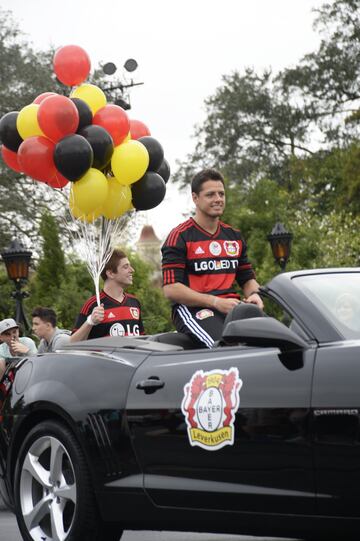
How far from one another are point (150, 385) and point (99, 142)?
28.9 ft

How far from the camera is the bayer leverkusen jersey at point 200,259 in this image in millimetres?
7812

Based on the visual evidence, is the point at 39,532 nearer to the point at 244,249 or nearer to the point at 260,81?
the point at 244,249

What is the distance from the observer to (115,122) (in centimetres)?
1501

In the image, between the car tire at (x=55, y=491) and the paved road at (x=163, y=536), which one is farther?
the paved road at (x=163, y=536)

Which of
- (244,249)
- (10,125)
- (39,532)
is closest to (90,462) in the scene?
(39,532)

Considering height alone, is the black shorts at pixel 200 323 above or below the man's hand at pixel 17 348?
above

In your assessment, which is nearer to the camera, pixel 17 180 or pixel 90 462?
pixel 90 462

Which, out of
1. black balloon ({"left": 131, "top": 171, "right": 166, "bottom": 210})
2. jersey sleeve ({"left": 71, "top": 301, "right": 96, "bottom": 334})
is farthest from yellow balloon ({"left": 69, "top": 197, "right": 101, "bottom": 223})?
jersey sleeve ({"left": 71, "top": 301, "right": 96, "bottom": 334})

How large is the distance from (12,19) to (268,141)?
20474 millimetres

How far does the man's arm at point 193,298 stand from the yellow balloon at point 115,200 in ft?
23.4

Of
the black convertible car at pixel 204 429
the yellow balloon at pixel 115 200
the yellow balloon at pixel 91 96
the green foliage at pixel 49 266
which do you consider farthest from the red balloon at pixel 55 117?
the green foliage at pixel 49 266

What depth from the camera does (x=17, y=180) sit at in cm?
3738

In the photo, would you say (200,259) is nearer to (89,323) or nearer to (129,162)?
(89,323)

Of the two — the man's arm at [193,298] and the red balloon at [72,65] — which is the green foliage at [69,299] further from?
the man's arm at [193,298]
